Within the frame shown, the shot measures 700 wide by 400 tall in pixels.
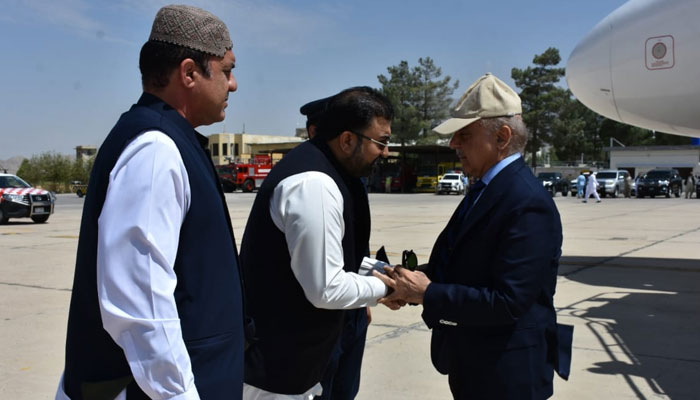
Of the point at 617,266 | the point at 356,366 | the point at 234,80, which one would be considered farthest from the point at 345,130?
the point at 617,266

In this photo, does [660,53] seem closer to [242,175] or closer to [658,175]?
[658,175]

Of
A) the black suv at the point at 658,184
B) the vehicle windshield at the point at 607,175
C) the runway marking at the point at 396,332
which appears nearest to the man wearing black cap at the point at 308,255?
the runway marking at the point at 396,332

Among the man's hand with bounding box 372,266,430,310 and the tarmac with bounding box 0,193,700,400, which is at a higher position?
the man's hand with bounding box 372,266,430,310

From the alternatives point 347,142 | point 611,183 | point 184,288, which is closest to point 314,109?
point 347,142

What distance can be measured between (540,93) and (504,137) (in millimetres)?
66081

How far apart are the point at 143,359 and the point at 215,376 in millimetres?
233

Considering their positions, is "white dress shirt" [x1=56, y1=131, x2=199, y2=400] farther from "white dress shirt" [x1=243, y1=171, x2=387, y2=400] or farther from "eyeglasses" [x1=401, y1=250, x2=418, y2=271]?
"eyeglasses" [x1=401, y1=250, x2=418, y2=271]

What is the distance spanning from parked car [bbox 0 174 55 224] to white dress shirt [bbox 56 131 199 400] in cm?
1911

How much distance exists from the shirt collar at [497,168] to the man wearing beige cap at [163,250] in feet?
3.64

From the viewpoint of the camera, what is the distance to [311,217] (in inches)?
84.5

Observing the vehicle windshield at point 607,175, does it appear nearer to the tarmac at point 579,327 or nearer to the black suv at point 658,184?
the black suv at point 658,184

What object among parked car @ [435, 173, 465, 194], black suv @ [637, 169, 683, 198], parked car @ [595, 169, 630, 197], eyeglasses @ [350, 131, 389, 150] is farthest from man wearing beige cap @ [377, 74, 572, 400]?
parked car @ [435, 173, 465, 194]

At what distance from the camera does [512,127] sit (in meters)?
2.49

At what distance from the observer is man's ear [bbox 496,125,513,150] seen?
248 centimetres
